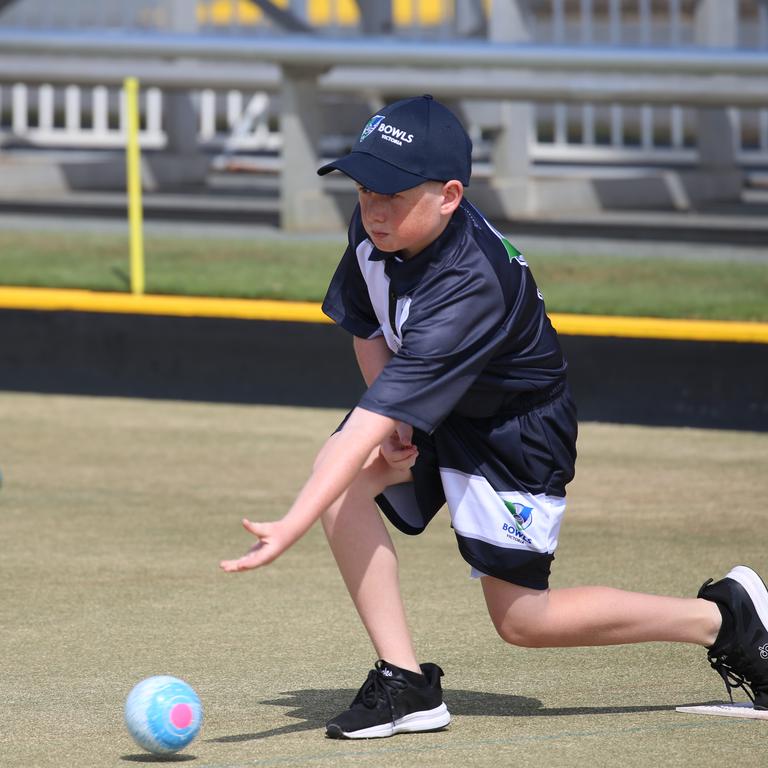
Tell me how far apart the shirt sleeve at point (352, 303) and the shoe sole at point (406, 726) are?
86 cm

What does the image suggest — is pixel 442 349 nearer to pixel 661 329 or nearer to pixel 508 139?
pixel 661 329

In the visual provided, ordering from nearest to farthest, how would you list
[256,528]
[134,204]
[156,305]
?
1. [256,528]
2. [156,305]
3. [134,204]

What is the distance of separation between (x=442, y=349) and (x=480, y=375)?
200 millimetres

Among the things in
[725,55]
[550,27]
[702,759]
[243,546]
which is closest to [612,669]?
[702,759]

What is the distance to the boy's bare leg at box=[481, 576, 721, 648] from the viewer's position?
3932 millimetres

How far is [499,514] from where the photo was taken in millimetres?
3865

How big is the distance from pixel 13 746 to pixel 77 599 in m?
1.46

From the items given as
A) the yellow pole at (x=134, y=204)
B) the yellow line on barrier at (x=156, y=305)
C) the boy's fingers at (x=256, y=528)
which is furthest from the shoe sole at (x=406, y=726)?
the yellow pole at (x=134, y=204)

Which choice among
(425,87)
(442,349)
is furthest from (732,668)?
(425,87)

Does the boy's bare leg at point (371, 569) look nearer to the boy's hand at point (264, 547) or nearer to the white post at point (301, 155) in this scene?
the boy's hand at point (264, 547)

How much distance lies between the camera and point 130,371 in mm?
8859

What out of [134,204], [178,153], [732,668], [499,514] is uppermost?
[499,514]

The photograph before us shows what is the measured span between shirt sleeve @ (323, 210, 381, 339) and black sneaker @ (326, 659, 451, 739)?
758 millimetres

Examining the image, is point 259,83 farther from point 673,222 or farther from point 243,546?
point 243,546
